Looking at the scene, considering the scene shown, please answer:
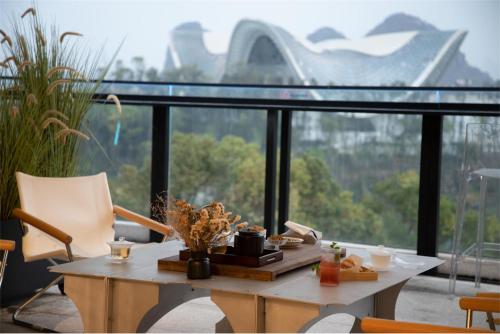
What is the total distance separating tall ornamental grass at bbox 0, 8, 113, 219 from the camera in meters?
4.75

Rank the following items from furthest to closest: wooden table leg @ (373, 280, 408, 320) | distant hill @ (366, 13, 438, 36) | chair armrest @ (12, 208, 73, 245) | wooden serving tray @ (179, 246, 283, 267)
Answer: distant hill @ (366, 13, 438, 36)
chair armrest @ (12, 208, 73, 245)
wooden table leg @ (373, 280, 408, 320)
wooden serving tray @ (179, 246, 283, 267)

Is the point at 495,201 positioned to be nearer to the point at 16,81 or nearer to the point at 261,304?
the point at 261,304

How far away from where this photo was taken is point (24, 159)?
4.82 m

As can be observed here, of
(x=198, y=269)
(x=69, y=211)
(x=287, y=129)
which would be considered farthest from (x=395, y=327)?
(x=287, y=129)

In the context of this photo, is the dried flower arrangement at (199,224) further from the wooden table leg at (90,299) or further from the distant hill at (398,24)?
the distant hill at (398,24)

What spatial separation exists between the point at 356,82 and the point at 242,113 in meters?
3.05

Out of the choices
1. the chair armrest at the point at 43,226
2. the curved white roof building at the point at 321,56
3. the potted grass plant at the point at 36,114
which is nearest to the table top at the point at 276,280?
the chair armrest at the point at 43,226

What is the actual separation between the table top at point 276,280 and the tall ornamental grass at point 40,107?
1.41 metres

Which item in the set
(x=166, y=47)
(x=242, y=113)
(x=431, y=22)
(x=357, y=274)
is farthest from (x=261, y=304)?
(x=166, y=47)

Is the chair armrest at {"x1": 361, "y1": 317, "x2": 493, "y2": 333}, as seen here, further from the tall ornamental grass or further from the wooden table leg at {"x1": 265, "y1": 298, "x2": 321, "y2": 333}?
the tall ornamental grass

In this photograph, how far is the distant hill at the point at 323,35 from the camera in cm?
1007

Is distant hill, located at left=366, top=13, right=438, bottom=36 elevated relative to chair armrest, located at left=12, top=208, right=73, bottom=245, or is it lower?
elevated

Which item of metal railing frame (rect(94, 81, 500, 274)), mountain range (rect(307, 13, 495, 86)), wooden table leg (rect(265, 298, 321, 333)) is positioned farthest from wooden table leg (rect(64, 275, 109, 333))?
mountain range (rect(307, 13, 495, 86))

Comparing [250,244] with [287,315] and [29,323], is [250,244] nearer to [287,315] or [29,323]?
[287,315]
